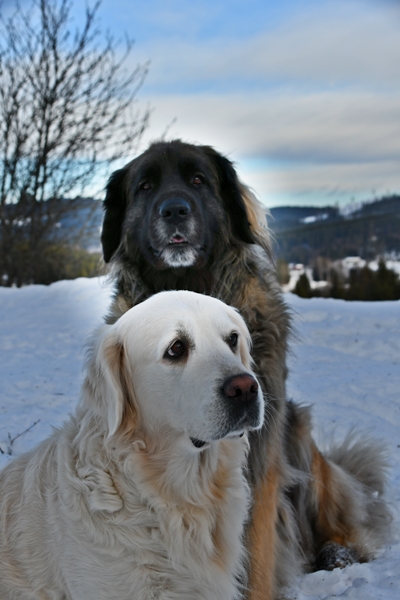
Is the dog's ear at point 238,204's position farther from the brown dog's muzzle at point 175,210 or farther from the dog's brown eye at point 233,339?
the dog's brown eye at point 233,339

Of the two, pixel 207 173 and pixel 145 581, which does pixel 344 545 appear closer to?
pixel 145 581

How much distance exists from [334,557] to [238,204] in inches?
90.6

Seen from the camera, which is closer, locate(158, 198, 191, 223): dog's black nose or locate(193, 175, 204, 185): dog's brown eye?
locate(158, 198, 191, 223): dog's black nose

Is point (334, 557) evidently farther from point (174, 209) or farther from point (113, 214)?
point (113, 214)

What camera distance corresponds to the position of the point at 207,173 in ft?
12.8

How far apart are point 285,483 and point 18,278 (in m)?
14.1

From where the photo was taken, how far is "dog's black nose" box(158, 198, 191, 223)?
3592 millimetres

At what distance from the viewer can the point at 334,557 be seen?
149 inches

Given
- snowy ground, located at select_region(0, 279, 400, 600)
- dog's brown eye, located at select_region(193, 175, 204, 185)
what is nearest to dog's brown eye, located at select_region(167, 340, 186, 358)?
snowy ground, located at select_region(0, 279, 400, 600)

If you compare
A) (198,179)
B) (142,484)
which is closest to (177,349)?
(142,484)

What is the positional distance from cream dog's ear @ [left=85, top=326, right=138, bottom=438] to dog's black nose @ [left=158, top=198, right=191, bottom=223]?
3.57 feet

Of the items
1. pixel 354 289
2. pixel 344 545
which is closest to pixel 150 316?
pixel 344 545

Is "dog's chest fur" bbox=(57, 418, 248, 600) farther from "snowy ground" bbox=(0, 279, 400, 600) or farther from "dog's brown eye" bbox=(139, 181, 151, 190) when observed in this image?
"dog's brown eye" bbox=(139, 181, 151, 190)

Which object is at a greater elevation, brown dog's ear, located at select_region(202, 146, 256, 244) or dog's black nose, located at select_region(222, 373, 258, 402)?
brown dog's ear, located at select_region(202, 146, 256, 244)
